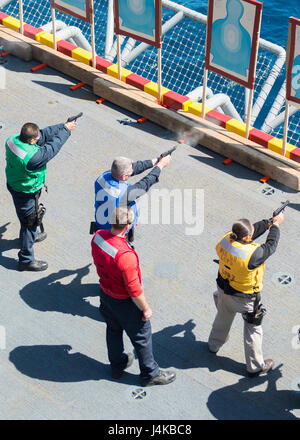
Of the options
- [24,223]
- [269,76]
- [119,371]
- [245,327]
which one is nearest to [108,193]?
[24,223]

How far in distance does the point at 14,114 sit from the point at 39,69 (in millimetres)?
1430

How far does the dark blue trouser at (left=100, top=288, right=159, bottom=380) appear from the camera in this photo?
7.29m

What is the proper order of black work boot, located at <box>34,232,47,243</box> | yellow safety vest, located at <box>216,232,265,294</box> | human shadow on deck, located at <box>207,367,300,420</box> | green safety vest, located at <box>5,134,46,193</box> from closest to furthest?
yellow safety vest, located at <box>216,232,265,294</box> → human shadow on deck, located at <box>207,367,300,420</box> → green safety vest, located at <box>5,134,46,193</box> → black work boot, located at <box>34,232,47,243</box>

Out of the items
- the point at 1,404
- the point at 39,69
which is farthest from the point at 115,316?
the point at 39,69

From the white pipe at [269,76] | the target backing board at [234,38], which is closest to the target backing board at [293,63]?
the target backing board at [234,38]

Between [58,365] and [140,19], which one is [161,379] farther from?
[140,19]

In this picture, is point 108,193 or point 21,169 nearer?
point 108,193

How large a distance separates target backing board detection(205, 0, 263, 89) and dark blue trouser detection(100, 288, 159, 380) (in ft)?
14.4

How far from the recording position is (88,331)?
8422 mm

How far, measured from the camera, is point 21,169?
847 cm

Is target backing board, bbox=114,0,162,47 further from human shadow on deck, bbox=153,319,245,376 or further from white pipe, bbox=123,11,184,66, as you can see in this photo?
human shadow on deck, bbox=153,319,245,376

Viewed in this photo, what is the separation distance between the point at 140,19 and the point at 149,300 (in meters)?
4.50

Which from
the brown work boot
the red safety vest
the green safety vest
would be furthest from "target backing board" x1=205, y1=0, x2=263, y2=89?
the red safety vest

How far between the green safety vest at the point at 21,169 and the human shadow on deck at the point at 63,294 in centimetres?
111
